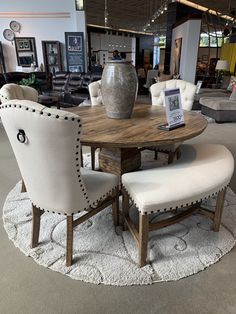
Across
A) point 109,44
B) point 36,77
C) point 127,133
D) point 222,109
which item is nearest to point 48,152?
point 127,133

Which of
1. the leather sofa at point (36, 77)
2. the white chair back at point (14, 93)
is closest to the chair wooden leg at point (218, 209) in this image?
the white chair back at point (14, 93)

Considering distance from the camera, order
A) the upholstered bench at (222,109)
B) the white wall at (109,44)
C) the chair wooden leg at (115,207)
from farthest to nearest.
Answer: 1. the white wall at (109,44)
2. the upholstered bench at (222,109)
3. the chair wooden leg at (115,207)

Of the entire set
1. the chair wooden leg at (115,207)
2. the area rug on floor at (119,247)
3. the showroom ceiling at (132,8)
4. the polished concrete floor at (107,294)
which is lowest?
the polished concrete floor at (107,294)

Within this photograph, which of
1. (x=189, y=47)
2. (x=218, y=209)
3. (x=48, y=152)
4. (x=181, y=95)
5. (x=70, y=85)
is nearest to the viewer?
(x=48, y=152)

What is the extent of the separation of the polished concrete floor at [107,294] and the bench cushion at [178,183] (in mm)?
451

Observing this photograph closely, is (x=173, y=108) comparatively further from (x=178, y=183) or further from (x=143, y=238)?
(x=143, y=238)

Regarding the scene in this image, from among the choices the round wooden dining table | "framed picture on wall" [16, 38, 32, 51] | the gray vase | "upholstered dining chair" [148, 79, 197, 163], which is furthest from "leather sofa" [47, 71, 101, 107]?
the gray vase

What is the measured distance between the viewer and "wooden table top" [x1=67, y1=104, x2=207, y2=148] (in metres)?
1.44

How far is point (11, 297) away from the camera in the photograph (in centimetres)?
132

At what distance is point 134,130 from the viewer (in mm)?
1648

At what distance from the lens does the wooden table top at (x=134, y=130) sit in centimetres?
144

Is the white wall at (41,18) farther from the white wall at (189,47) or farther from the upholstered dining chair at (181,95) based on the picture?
the upholstered dining chair at (181,95)

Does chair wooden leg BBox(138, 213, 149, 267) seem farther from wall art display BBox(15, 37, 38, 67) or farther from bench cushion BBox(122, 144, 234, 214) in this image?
wall art display BBox(15, 37, 38, 67)

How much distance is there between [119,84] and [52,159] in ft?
2.76
